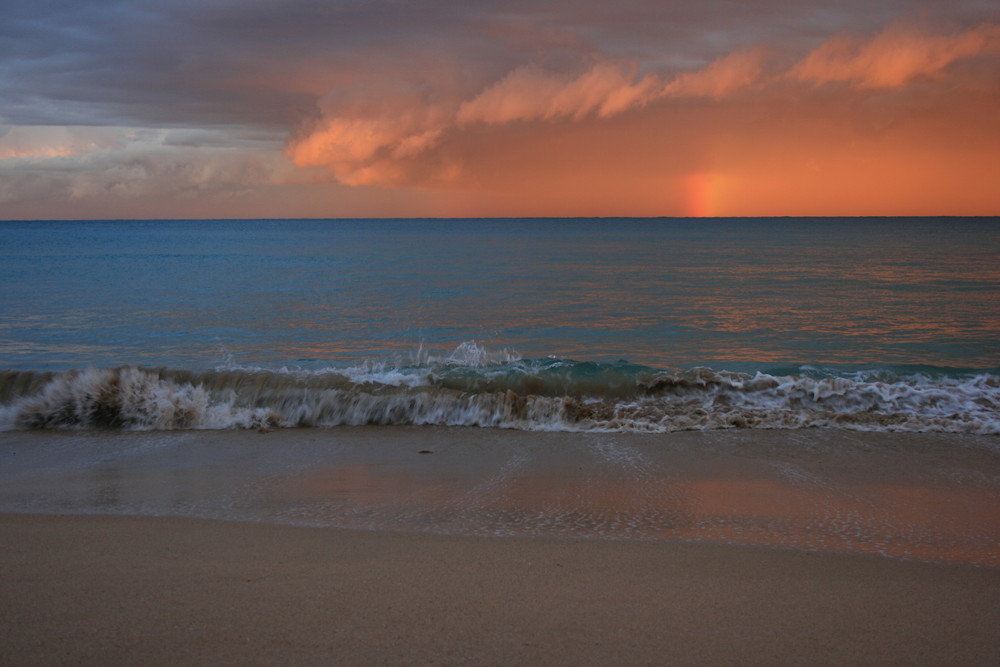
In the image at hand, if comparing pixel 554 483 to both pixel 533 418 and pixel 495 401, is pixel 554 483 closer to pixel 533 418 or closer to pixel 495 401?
pixel 533 418

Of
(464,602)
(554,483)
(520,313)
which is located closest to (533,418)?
(554,483)

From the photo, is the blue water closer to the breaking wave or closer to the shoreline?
the breaking wave

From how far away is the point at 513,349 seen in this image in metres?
14.0

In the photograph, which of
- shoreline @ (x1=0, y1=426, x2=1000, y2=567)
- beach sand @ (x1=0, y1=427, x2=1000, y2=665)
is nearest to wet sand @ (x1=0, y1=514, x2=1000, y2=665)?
beach sand @ (x1=0, y1=427, x2=1000, y2=665)

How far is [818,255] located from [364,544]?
40560mm

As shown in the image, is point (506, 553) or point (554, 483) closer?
point (506, 553)

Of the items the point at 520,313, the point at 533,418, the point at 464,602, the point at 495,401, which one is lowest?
the point at 533,418

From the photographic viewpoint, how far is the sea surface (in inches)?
364

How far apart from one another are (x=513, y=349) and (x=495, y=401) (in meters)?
4.62

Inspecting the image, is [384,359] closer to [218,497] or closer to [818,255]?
[218,497]

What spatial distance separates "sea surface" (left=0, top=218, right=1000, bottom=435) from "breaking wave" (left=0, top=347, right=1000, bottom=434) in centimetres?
3

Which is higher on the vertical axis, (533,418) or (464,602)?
(464,602)

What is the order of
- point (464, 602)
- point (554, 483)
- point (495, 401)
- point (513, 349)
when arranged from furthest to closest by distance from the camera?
point (513, 349) < point (495, 401) < point (554, 483) < point (464, 602)

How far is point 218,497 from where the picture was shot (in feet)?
19.6
